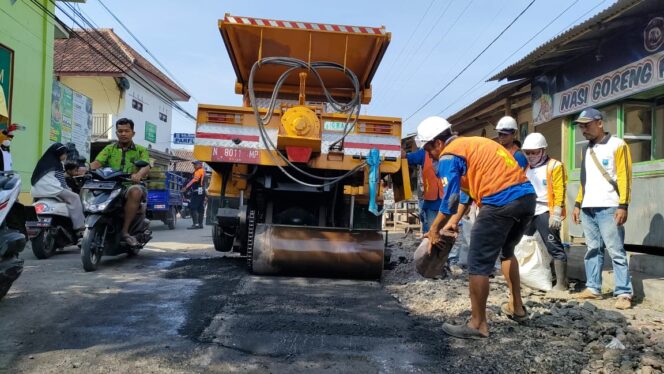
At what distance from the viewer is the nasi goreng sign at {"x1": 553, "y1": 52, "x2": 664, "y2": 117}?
619 centimetres

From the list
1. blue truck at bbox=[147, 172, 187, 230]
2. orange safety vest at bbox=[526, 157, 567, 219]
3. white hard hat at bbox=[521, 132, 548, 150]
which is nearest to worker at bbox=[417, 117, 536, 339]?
orange safety vest at bbox=[526, 157, 567, 219]

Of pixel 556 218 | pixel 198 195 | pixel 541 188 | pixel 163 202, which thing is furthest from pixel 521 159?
pixel 198 195

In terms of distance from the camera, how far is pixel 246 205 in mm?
5914

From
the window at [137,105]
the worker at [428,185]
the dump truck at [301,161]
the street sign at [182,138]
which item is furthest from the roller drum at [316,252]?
the street sign at [182,138]

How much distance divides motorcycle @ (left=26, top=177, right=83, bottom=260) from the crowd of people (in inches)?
180

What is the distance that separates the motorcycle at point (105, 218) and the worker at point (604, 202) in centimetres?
502

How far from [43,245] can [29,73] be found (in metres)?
7.37

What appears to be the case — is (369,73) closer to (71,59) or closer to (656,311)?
(656,311)

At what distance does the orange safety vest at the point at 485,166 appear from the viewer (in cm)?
358

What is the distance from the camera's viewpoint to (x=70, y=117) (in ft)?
50.2

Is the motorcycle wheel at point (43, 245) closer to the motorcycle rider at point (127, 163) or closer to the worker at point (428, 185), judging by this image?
the motorcycle rider at point (127, 163)

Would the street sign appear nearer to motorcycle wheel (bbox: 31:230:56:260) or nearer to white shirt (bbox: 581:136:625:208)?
motorcycle wheel (bbox: 31:230:56:260)

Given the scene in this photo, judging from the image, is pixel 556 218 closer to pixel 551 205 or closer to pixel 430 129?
pixel 551 205

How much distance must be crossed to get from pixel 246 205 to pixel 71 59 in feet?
73.7
